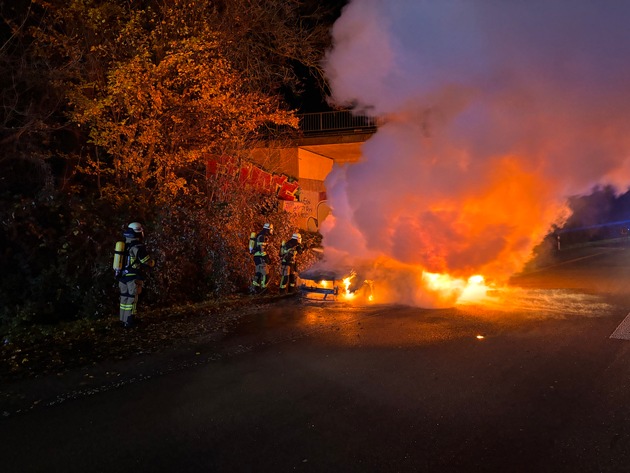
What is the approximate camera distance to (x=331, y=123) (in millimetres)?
20797

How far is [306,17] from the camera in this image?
15117 mm

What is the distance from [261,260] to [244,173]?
3.74m


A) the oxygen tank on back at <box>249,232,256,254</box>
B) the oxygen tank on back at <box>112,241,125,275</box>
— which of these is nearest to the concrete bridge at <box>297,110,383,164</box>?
the oxygen tank on back at <box>249,232,256,254</box>

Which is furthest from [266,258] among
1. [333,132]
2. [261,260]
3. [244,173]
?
[333,132]

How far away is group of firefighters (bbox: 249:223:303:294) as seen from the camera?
1194 centimetres

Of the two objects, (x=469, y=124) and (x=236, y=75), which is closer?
(x=469, y=124)

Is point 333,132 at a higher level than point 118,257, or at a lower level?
higher

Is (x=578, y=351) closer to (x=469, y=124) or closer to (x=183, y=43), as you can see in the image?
(x=469, y=124)

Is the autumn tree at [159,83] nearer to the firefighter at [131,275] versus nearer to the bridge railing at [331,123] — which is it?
the firefighter at [131,275]

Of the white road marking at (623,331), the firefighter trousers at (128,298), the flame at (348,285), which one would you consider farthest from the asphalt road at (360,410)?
the flame at (348,285)

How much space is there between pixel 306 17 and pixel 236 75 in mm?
3743

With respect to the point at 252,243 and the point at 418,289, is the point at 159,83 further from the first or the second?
the point at 418,289

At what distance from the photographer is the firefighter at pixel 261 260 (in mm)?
11938

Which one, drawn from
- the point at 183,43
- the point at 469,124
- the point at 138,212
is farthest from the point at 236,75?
the point at 469,124
